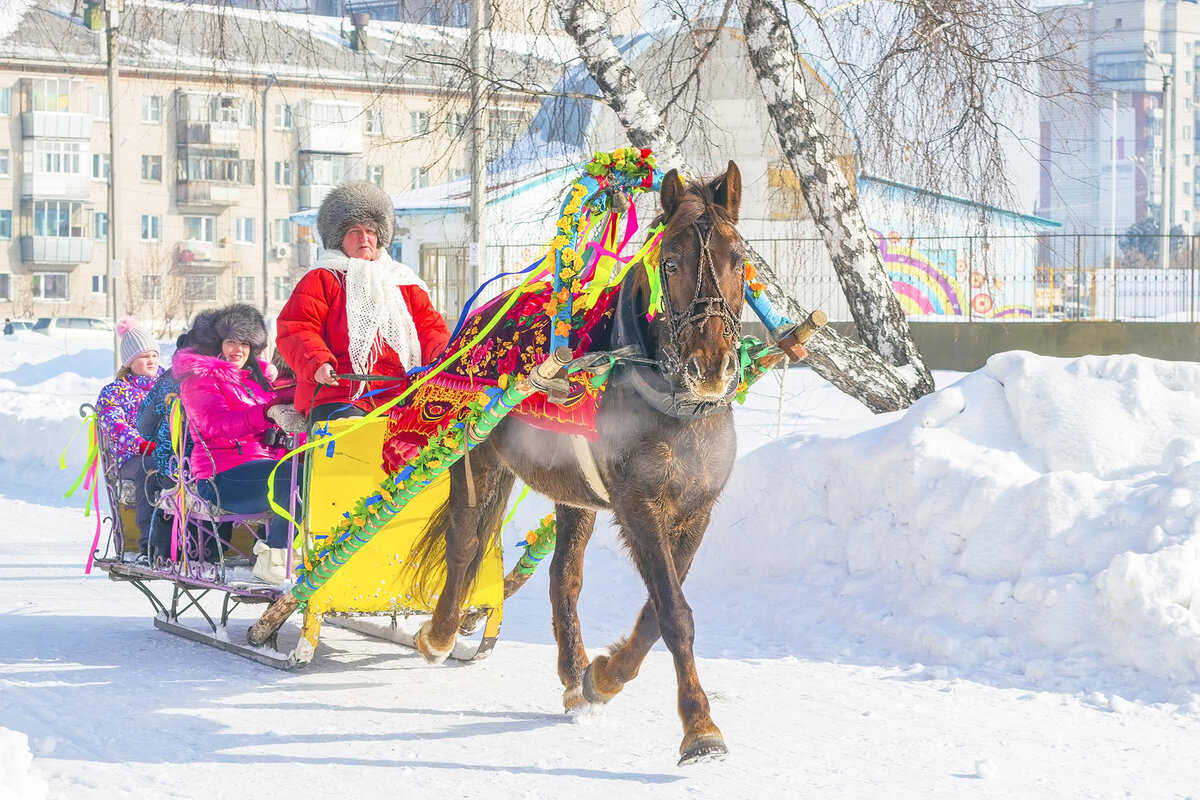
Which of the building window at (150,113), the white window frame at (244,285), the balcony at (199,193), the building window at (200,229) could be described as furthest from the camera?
the building window at (200,229)

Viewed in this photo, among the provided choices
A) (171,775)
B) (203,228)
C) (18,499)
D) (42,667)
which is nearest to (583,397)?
(171,775)

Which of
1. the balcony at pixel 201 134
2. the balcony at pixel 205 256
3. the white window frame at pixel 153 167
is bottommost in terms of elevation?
the balcony at pixel 205 256

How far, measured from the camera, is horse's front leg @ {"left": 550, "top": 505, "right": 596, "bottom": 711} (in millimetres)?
5543

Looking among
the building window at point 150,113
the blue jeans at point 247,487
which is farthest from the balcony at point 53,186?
the blue jeans at point 247,487

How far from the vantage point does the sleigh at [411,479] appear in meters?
5.06

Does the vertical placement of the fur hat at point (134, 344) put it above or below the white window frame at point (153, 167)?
below

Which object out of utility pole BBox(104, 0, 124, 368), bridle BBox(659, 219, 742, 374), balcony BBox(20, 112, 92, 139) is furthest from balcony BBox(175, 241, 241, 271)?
bridle BBox(659, 219, 742, 374)

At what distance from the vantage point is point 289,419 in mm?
6301

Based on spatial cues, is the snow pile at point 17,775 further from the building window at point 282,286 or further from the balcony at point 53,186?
the balcony at point 53,186

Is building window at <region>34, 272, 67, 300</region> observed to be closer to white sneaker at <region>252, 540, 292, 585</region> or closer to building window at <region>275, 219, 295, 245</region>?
building window at <region>275, 219, 295, 245</region>

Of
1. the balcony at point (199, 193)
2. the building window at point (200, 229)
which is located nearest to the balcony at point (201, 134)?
the balcony at point (199, 193)

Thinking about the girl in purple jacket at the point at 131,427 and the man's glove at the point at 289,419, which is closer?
the man's glove at the point at 289,419

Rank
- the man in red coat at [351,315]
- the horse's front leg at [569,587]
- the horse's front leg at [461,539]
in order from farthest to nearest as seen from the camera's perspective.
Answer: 1. the man in red coat at [351,315]
2. the horse's front leg at [461,539]
3. the horse's front leg at [569,587]

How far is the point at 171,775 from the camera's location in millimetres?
4531
